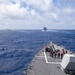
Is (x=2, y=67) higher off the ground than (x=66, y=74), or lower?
lower

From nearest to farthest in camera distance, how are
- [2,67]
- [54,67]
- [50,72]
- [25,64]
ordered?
[50,72], [54,67], [2,67], [25,64]

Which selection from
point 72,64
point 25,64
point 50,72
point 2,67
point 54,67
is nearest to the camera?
point 72,64

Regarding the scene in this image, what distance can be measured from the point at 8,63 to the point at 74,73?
3675 cm

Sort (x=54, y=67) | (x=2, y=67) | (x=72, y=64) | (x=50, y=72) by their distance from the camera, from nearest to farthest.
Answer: (x=72, y=64)
(x=50, y=72)
(x=54, y=67)
(x=2, y=67)

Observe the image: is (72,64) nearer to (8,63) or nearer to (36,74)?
(36,74)

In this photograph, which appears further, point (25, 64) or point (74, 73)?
point (25, 64)

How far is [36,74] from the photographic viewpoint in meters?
41.1

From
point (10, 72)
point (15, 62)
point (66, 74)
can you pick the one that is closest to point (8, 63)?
point (15, 62)

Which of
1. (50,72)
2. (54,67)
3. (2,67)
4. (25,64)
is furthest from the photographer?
(25,64)

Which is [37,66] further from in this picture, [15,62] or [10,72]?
[15,62]

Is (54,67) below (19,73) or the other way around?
the other way around

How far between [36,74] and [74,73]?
769 centimetres

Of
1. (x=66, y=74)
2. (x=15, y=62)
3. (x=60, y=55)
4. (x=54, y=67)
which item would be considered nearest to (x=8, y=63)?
(x=15, y=62)

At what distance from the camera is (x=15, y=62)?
72.6 meters
